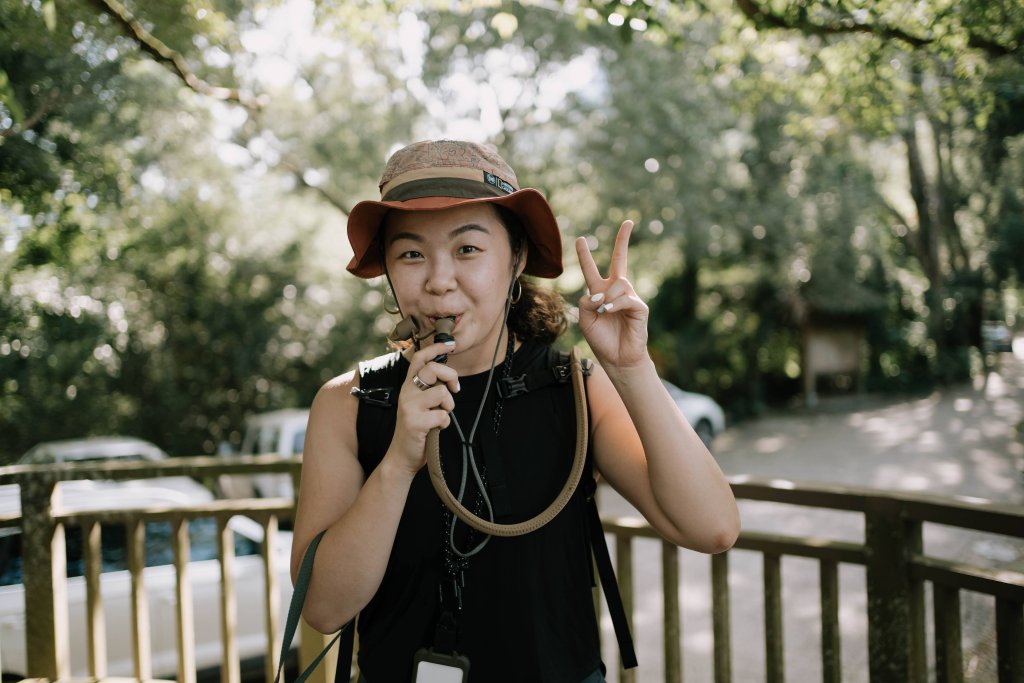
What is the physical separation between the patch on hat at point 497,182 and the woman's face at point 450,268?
1.8 inches

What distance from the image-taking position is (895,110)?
3705 mm

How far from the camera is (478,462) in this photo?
1370 mm

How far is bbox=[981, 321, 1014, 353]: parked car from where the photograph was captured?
591 cm

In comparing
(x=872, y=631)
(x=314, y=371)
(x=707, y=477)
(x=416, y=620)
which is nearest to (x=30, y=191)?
(x=416, y=620)

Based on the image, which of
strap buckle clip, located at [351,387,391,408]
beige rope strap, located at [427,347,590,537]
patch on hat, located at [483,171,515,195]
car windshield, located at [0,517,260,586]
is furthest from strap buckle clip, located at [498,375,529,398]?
car windshield, located at [0,517,260,586]

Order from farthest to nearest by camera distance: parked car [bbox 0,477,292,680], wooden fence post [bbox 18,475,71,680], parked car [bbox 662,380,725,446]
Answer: parked car [bbox 662,380,725,446], parked car [bbox 0,477,292,680], wooden fence post [bbox 18,475,71,680]

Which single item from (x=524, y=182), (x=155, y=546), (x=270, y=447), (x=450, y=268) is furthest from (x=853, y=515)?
(x=450, y=268)

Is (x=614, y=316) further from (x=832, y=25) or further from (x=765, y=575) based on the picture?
(x=832, y=25)

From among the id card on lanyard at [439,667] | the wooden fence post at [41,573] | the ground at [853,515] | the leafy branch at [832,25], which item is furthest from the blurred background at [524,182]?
the id card on lanyard at [439,667]

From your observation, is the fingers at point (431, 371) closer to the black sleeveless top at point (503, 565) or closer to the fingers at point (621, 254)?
the black sleeveless top at point (503, 565)

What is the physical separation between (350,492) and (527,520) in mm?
340

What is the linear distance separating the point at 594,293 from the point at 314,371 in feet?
33.9

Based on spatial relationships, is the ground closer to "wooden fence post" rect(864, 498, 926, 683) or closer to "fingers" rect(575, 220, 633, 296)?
"wooden fence post" rect(864, 498, 926, 683)

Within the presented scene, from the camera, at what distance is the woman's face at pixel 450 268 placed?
52.1 inches
